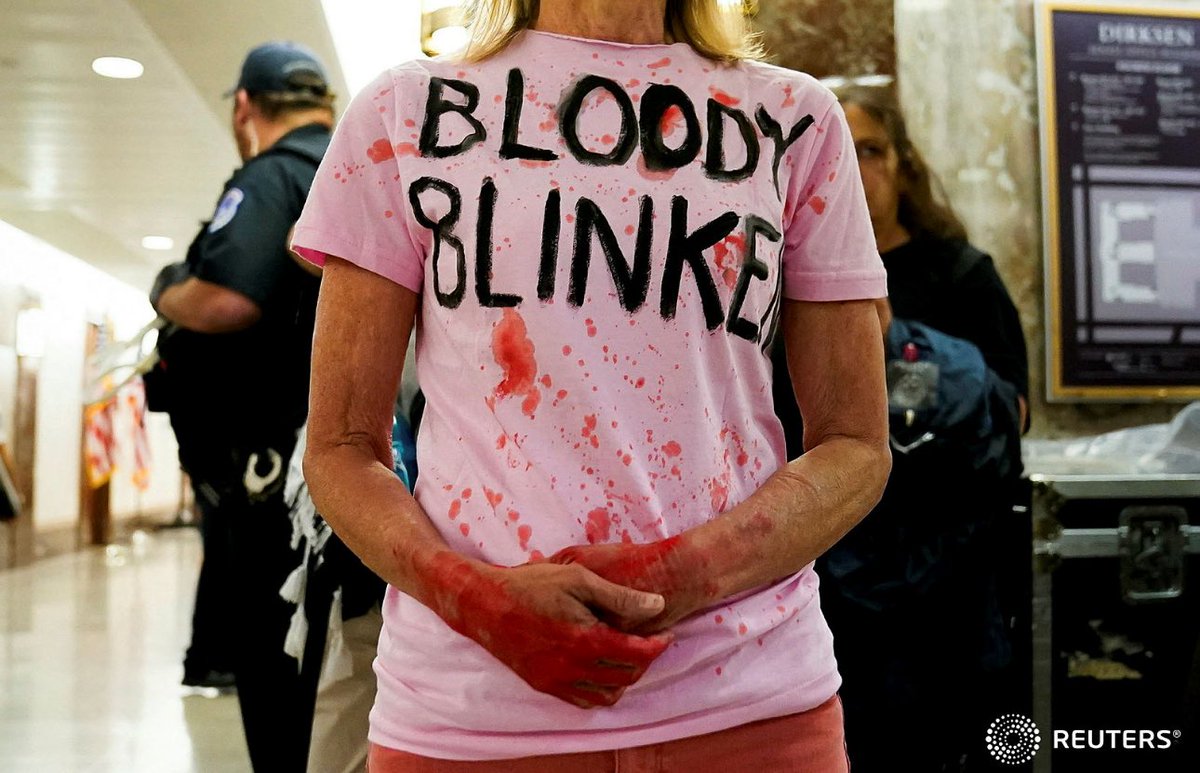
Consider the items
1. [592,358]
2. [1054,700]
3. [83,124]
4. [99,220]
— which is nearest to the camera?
[592,358]

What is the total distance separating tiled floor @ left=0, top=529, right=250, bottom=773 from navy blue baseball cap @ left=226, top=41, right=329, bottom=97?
2114 mm

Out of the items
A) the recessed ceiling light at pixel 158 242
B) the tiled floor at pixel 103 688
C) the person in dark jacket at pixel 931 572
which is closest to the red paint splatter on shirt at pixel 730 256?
the person in dark jacket at pixel 931 572

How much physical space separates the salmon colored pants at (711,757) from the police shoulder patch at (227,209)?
1530mm

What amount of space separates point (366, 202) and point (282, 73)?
166 cm

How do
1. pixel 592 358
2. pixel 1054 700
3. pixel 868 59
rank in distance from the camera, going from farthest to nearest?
pixel 868 59 → pixel 1054 700 → pixel 592 358

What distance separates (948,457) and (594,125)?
1310 mm

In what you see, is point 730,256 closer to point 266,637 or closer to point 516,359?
point 516,359

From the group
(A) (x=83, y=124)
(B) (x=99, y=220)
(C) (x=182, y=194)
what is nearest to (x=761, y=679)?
(A) (x=83, y=124)

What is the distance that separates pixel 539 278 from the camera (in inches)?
31.1

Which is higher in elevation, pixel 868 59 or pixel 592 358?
pixel 868 59

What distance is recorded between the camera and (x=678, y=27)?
943 millimetres

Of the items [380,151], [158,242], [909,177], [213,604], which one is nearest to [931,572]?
[909,177]

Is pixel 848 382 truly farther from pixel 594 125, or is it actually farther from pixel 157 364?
pixel 157 364

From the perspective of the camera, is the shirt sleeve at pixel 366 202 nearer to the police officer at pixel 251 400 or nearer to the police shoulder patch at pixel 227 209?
the police officer at pixel 251 400
